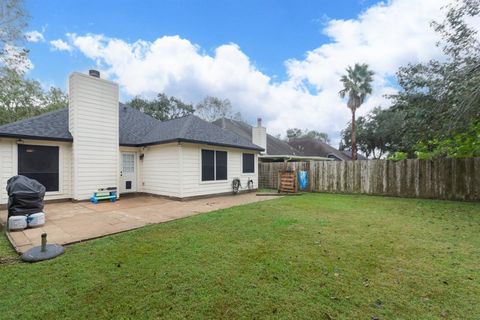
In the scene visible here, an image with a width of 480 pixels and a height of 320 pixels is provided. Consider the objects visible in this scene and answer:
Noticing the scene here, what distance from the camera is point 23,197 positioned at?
4.87m

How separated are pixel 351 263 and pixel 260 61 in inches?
547

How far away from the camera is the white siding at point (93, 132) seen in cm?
808

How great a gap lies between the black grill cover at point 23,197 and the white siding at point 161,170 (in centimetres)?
399

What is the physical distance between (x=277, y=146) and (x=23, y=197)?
57.6ft

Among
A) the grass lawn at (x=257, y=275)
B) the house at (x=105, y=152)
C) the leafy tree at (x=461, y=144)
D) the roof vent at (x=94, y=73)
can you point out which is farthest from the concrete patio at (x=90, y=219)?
the leafy tree at (x=461, y=144)

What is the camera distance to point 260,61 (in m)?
14.7

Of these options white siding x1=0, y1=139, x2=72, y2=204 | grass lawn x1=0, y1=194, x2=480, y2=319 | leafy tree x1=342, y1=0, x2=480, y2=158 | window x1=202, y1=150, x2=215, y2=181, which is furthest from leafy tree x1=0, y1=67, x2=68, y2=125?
leafy tree x1=342, y1=0, x2=480, y2=158

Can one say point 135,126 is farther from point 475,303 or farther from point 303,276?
point 475,303

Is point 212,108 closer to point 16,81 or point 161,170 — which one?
point 16,81

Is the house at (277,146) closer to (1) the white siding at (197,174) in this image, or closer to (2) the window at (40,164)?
(1) the white siding at (197,174)

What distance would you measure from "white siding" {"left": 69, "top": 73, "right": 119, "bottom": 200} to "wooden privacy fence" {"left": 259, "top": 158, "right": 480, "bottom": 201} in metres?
8.56

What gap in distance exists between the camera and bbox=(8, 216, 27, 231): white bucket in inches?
181

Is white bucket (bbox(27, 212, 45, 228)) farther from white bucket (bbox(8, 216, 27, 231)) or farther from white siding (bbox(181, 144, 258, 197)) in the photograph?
white siding (bbox(181, 144, 258, 197))

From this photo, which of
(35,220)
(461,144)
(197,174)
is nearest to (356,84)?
(461,144)
